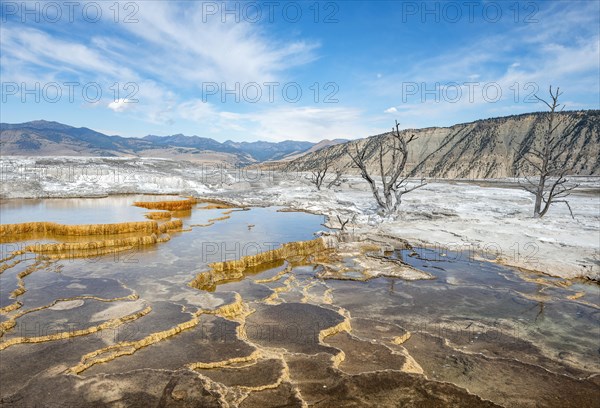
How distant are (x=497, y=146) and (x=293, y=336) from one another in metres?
78.9

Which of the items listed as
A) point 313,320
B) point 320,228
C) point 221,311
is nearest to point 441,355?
point 313,320

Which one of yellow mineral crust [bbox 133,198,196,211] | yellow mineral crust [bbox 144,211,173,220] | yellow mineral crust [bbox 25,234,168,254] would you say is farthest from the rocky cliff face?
yellow mineral crust [bbox 25,234,168,254]

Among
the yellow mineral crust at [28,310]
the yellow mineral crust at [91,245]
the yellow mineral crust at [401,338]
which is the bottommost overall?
the yellow mineral crust at [401,338]

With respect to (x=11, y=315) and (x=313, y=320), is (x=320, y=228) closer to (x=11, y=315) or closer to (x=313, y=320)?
(x=313, y=320)

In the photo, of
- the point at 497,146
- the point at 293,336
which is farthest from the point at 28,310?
the point at 497,146

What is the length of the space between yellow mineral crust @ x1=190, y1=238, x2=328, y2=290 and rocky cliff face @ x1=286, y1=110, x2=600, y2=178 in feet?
158

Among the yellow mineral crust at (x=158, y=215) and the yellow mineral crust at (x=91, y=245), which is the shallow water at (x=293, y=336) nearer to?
the yellow mineral crust at (x=91, y=245)

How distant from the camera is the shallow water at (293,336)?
4430mm

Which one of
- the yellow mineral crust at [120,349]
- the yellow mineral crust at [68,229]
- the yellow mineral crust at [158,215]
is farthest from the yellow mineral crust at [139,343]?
the yellow mineral crust at [158,215]

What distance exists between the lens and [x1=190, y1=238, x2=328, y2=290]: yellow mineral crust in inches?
344

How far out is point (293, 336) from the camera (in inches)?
233

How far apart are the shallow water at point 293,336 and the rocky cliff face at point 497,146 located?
51.5 m

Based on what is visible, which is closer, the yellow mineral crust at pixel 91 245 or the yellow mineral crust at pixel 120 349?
the yellow mineral crust at pixel 120 349

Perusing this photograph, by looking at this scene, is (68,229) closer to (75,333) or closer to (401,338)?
(75,333)
